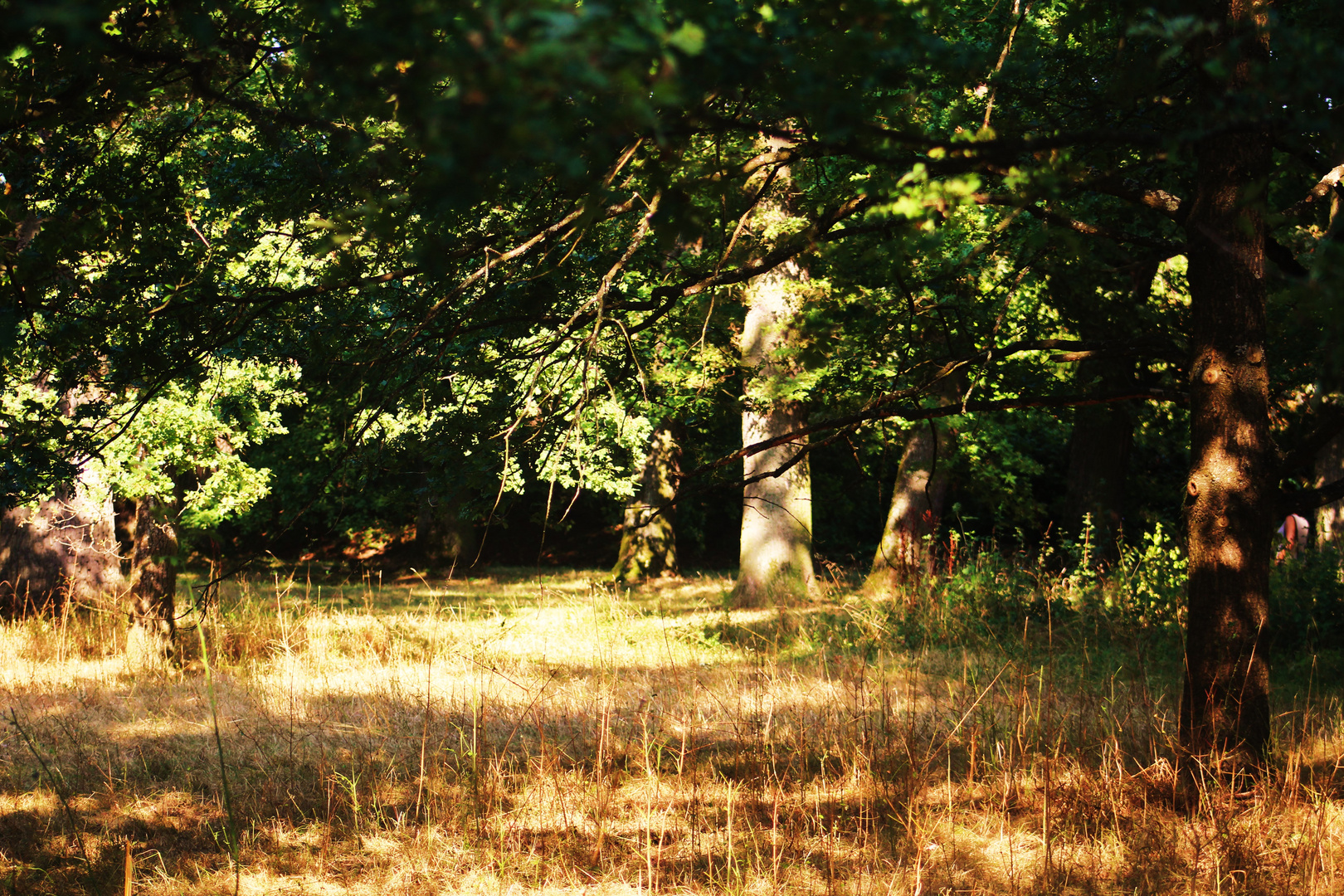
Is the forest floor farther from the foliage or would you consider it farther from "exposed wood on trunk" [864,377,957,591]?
"exposed wood on trunk" [864,377,957,591]

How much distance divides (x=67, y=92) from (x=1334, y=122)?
3.33 metres

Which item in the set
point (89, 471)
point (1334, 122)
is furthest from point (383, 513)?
point (1334, 122)

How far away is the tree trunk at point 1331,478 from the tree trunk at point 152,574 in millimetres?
12495

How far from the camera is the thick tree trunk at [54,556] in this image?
32.8 ft

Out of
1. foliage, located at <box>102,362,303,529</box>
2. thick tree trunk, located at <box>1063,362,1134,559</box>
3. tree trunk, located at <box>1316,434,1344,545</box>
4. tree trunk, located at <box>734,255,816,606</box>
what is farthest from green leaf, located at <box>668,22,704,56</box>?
tree trunk, located at <box>1316,434,1344,545</box>

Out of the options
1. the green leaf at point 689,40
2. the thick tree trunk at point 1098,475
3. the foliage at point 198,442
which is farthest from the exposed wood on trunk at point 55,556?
the thick tree trunk at point 1098,475

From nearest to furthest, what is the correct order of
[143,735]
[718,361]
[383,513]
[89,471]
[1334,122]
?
[1334,122]
[143,735]
[89,471]
[718,361]
[383,513]

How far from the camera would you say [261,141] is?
454cm

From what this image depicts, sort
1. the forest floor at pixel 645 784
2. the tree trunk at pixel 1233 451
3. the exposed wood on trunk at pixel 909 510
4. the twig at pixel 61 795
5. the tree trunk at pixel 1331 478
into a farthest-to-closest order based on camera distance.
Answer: the exposed wood on trunk at pixel 909 510
the tree trunk at pixel 1331 478
the tree trunk at pixel 1233 451
the forest floor at pixel 645 784
the twig at pixel 61 795

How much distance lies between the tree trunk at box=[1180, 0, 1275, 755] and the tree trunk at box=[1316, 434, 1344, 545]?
29.4 ft

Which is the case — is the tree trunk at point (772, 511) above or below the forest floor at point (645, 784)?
above

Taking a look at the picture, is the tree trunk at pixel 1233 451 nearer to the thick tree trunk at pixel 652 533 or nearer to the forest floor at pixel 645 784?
the forest floor at pixel 645 784

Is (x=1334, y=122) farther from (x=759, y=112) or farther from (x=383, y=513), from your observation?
(x=383, y=513)

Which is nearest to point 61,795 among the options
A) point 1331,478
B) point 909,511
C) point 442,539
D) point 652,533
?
point 909,511
